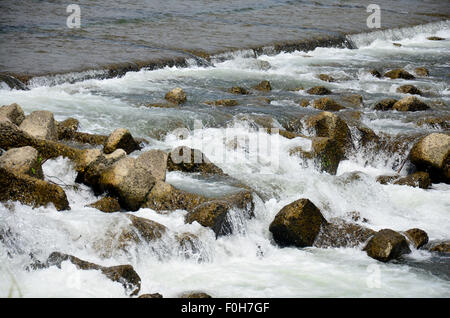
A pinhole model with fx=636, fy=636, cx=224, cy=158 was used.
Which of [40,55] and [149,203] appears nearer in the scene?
[149,203]

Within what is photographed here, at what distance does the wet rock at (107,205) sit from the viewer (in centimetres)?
729

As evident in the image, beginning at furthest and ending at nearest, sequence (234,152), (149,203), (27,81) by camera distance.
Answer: (27,81) → (234,152) → (149,203)

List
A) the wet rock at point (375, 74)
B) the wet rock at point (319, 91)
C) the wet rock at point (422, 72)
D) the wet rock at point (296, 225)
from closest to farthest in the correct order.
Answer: the wet rock at point (296, 225) < the wet rock at point (319, 91) < the wet rock at point (375, 74) < the wet rock at point (422, 72)

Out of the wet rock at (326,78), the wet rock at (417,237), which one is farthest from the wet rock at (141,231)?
the wet rock at (326,78)

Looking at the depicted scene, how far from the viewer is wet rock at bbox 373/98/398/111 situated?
12969mm

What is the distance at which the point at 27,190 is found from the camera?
269 inches

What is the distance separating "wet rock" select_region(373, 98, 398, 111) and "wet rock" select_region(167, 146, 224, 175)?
5.44 meters

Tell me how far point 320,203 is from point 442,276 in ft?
6.76

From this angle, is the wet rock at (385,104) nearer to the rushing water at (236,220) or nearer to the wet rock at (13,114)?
the rushing water at (236,220)

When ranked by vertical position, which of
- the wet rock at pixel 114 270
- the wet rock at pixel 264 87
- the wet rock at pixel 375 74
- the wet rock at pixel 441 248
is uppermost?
the wet rock at pixel 375 74

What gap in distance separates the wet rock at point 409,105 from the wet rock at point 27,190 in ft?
26.4
